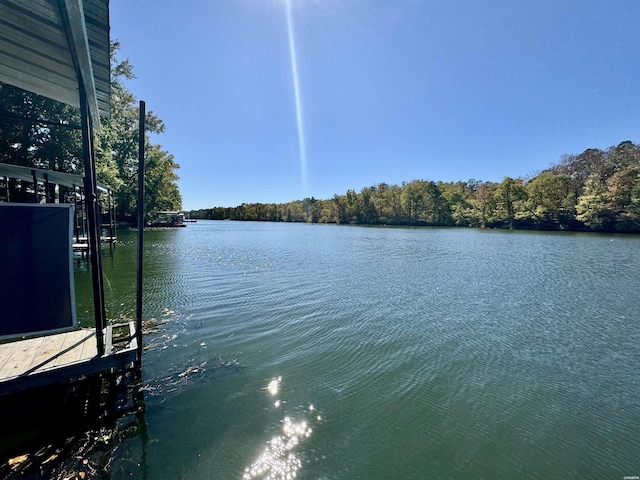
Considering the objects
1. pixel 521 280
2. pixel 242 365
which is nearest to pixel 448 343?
pixel 242 365

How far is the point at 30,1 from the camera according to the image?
97.7 inches

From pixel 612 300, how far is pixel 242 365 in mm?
11859

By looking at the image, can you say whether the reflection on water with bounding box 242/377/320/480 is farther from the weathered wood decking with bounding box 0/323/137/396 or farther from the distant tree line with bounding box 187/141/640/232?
the distant tree line with bounding box 187/141/640/232

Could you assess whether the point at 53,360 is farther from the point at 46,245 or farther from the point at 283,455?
the point at 283,455

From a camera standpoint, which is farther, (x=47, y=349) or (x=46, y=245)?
(x=47, y=349)

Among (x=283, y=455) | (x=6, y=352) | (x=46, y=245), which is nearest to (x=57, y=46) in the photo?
(x=46, y=245)

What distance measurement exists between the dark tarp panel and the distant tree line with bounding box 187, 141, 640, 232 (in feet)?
195

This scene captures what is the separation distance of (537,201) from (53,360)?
6654 cm

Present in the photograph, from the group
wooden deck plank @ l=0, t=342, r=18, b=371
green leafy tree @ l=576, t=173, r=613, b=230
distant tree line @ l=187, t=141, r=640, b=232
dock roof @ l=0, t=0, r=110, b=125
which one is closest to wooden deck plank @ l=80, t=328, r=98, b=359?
wooden deck plank @ l=0, t=342, r=18, b=371

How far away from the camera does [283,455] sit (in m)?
3.30

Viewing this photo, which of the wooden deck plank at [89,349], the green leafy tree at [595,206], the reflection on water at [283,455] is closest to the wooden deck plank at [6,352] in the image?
the wooden deck plank at [89,349]

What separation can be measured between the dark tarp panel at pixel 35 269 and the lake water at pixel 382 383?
171 cm

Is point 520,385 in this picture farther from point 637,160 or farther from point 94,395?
point 637,160

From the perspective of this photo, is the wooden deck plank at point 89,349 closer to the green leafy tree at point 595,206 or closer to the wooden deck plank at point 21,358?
the wooden deck plank at point 21,358
